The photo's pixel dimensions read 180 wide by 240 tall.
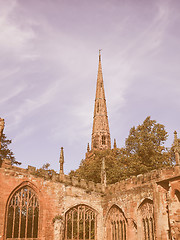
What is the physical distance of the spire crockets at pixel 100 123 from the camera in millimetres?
65125

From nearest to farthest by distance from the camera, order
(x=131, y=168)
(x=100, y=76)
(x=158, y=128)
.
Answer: (x=131, y=168) → (x=158, y=128) → (x=100, y=76)

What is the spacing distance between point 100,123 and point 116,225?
4473 centimetres

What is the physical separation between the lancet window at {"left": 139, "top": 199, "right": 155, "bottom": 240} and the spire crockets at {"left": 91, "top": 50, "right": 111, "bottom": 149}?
43.3m

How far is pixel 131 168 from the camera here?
27.8 metres

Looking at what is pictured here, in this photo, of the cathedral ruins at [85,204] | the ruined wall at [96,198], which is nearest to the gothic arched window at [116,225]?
the cathedral ruins at [85,204]

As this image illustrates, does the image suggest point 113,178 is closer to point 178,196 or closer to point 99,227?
point 99,227

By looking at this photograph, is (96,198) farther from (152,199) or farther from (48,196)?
(152,199)

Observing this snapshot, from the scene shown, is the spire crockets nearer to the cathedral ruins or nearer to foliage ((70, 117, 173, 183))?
foliage ((70, 117, 173, 183))

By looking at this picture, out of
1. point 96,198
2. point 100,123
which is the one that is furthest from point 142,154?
point 100,123

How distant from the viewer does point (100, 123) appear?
67.1 meters

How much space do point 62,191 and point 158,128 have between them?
1274cm

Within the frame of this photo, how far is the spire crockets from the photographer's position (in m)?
65.1

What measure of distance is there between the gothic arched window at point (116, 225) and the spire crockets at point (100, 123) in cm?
4005

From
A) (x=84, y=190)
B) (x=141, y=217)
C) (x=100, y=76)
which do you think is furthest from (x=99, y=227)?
(x=100, y=76)
